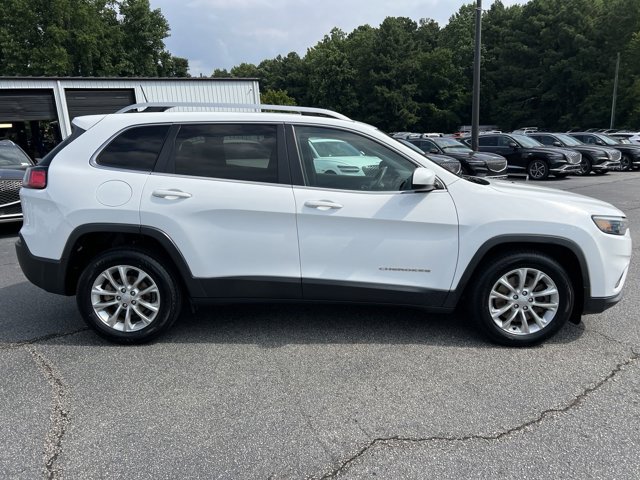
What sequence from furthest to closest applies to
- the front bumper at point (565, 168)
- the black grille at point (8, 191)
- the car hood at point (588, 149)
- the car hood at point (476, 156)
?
the car hood at point (588, 149)
the front bumper at point (565, 168)
the car hood at point (476, 156)
the black grille at point (8, 191)

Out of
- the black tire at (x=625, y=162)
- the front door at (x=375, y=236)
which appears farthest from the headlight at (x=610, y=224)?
the black tire at (x=625, y=162)

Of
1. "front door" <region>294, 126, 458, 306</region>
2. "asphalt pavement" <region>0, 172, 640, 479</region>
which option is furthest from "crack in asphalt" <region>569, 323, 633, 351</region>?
"front door" <region>294, 126, 458, 306</region>

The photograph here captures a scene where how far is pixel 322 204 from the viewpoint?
138 inches

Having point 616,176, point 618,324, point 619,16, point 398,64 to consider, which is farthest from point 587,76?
point 618,324

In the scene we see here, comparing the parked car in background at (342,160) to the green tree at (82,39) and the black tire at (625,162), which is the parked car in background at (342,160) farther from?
the green tree at (82,39)

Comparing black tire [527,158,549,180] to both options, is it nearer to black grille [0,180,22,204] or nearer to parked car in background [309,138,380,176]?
parked car in background [309,138,380,176]

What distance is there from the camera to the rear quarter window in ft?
12.0

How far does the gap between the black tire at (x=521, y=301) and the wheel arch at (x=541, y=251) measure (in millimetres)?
62

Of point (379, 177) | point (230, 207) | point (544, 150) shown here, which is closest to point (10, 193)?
point (230, 207)

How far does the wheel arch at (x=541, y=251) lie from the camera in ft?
11.4

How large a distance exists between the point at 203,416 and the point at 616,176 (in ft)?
62.4

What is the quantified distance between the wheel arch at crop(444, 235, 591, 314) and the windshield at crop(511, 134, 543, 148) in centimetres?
1462

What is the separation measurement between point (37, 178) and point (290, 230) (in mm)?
2006

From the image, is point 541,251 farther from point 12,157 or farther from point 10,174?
point 12,157
